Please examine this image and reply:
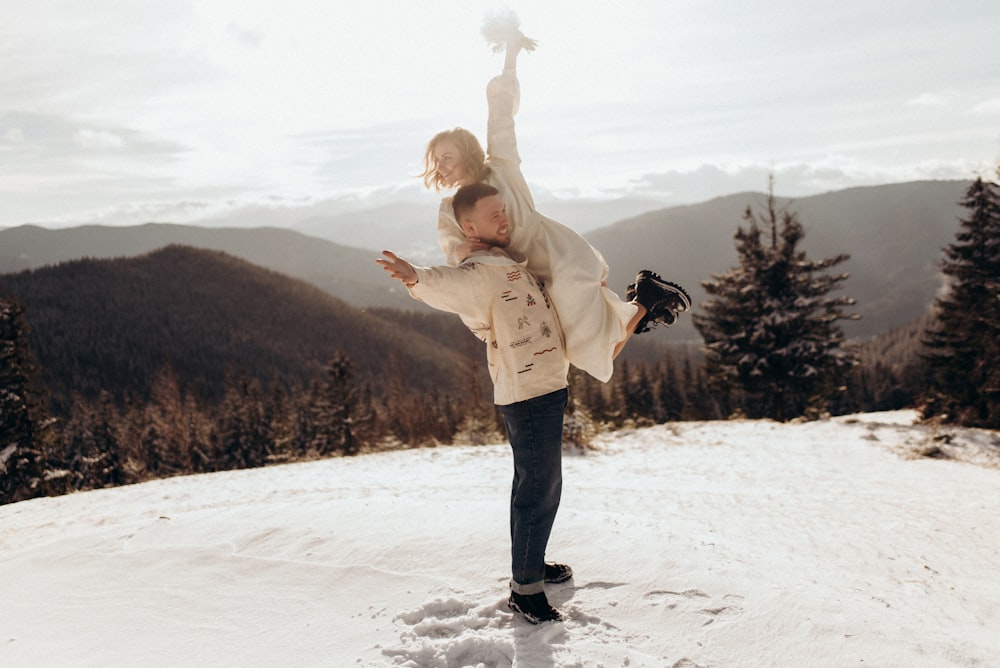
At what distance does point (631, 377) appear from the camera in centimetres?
6400

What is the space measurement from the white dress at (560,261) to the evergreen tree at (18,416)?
26540mm

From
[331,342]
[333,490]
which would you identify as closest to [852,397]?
[333,490]

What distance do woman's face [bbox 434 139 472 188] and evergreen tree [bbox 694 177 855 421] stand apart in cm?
1847

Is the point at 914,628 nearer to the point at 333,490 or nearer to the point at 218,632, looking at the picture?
the point at 218,632

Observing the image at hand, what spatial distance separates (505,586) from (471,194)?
2178 millimetres

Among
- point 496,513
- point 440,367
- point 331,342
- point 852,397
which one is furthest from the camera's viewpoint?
point 331,342

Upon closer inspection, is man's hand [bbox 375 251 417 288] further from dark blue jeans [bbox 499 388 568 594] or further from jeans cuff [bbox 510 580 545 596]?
jeans cuff [bbox 510 580 545 596]

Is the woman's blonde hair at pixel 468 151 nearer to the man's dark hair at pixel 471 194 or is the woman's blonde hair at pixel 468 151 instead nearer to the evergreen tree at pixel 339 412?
the man's dark hair at pixel 471 194

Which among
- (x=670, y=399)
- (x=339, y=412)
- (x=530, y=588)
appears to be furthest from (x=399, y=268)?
(x=670, y=399)

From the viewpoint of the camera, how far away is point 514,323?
2.86 m

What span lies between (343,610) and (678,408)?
61.3m

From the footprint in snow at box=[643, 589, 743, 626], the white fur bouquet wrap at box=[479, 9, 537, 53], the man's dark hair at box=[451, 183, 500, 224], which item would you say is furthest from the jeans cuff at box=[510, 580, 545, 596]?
the white fur bouquet wrap at box=[479, 9, 537, 53]

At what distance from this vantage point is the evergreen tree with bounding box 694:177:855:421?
793 inches

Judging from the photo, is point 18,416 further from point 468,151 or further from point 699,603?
point 699,603
